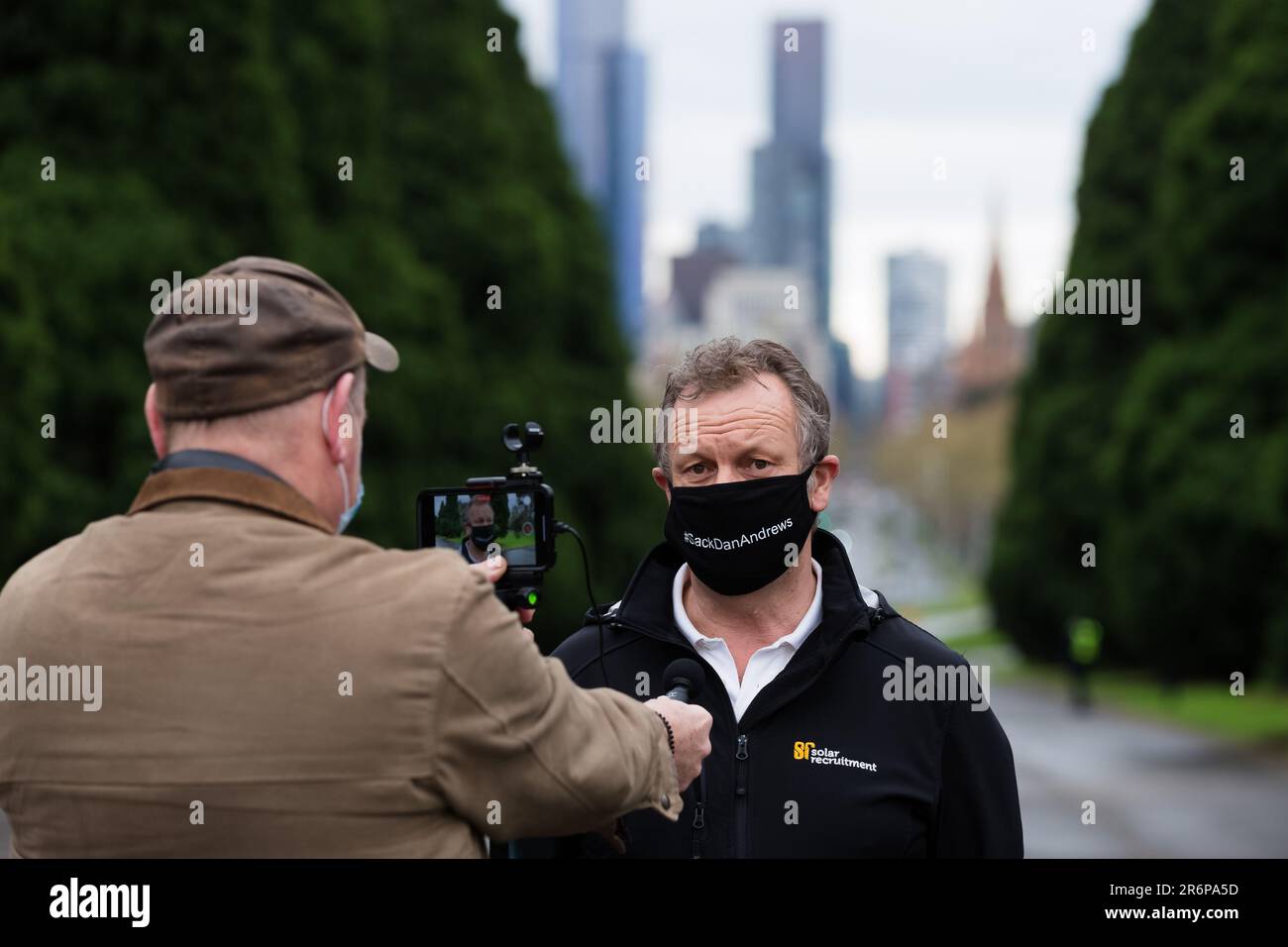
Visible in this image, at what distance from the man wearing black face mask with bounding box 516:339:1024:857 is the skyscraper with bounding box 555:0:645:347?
156 metres

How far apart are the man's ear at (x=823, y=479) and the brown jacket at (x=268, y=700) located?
1.49 m

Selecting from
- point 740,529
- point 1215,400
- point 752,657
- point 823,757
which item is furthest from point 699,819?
point 1215,400

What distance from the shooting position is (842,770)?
3.34 metres

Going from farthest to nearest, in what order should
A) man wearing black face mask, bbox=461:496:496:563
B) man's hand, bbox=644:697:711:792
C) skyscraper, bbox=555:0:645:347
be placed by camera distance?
skyscraper, bbox=555:0:645:347 → man wearing black face mask, bbox=461:496:496:563 → man's hand, bbox=644:697:711:792

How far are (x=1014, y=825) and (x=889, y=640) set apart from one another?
0.45 metres

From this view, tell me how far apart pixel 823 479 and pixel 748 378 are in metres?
0.31

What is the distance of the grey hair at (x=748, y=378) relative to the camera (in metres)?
3.66

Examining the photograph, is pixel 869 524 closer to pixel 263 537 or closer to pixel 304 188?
pixel 304 188

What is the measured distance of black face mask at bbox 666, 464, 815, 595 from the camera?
358 cm

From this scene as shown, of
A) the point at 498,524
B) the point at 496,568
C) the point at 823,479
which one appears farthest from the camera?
the point at 823,479

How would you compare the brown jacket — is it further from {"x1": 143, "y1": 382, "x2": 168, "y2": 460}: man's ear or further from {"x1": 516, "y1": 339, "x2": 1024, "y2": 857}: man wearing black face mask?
{"x1": 516, "y1": 339, "x2": 1024, "y2": 857}: man wearing black face mask

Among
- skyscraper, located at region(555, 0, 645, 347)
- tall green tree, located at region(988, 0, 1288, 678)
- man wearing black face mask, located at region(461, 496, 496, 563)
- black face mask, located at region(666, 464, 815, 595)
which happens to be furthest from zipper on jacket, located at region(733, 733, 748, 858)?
skyscraper, located at region(555, 0, 645, 347)

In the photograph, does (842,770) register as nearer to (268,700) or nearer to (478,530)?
(478,530)

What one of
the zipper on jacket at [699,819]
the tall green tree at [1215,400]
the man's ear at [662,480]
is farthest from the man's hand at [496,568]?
the tall green tree at [1215,400]
